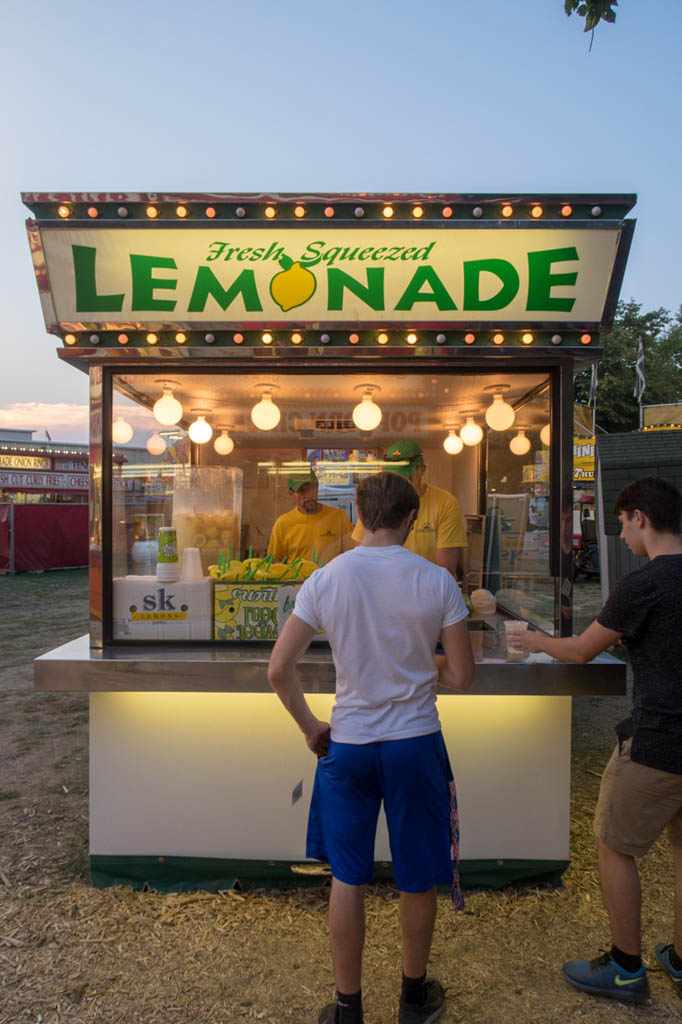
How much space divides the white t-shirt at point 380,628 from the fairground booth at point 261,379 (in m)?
0.90

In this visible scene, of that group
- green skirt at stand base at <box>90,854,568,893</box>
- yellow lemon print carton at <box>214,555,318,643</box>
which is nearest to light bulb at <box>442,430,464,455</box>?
yellow lemon print carton at <box>214,555,318,643</box>

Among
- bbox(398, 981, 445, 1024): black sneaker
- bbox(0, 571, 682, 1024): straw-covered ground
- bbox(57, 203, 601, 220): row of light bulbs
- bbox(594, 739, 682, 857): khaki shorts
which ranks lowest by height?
bbox(0, 571, 682, 1024): straw-covered ground

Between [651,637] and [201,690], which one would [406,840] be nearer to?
[651,637]

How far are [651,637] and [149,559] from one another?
7.30 ft

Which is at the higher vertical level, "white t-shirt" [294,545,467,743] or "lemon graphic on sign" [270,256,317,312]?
"lemon graphic on sign" [270,256,317,312]

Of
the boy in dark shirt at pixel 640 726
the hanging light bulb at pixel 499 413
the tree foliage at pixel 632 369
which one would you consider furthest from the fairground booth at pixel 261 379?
the tree foliage at pixel 632 369

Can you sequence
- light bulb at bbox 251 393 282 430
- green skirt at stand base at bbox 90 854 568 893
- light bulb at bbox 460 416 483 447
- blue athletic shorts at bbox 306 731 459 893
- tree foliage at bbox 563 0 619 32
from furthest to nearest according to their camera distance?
light bulb at bbox 460 416 483 447 → light bulb at bbox 251 393 282 430 → green skirt at stand base at bbox 90 854 568 893 → tree foliage at bbox 563 0 619 32 → blue athletic shorts at bbox 306 731 459 893

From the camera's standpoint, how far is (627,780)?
2090 mm

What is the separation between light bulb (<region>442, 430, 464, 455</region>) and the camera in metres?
4.38

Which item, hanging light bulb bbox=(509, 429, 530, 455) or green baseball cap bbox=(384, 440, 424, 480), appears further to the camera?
green baseball cap bbox=(384, 440, 424, 480)

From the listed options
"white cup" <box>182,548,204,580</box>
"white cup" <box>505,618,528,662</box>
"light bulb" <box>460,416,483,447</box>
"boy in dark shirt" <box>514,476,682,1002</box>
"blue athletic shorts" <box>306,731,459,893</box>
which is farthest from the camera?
"light bulb" <box>460,416,483,447</box>

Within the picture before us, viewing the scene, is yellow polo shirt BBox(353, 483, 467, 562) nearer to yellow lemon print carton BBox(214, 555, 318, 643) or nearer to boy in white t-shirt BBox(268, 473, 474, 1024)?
yellow lemon print carton BBox(214, 555, 318, 643)

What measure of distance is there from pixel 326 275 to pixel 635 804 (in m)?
2.27

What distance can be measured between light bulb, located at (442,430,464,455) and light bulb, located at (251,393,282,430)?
3.80ft
